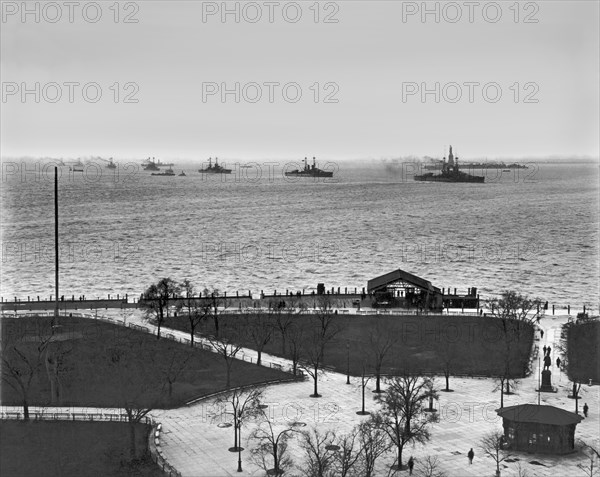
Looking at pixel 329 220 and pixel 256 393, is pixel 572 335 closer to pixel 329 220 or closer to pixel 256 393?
pixel 256 393

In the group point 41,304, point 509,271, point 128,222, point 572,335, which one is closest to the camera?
point 572,335

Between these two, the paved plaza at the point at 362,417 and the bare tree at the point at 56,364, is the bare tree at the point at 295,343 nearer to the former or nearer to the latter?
the paved plaza at the point at 362,417

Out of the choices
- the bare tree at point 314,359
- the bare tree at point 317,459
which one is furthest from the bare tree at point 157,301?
the bare tree at point 317,459

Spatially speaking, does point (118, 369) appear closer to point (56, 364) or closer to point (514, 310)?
point (56, 364)

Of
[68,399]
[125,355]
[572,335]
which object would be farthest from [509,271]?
[68,399]

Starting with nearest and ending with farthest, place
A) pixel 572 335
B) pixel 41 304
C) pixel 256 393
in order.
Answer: pixel 256 393
pixel 572 335
pixel 41 304

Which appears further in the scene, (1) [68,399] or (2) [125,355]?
(2) [125,355]

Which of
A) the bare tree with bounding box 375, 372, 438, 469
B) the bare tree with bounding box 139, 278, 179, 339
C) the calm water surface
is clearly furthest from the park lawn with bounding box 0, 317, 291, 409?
the calm water surface

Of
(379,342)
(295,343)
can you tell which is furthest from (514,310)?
(295,343)
